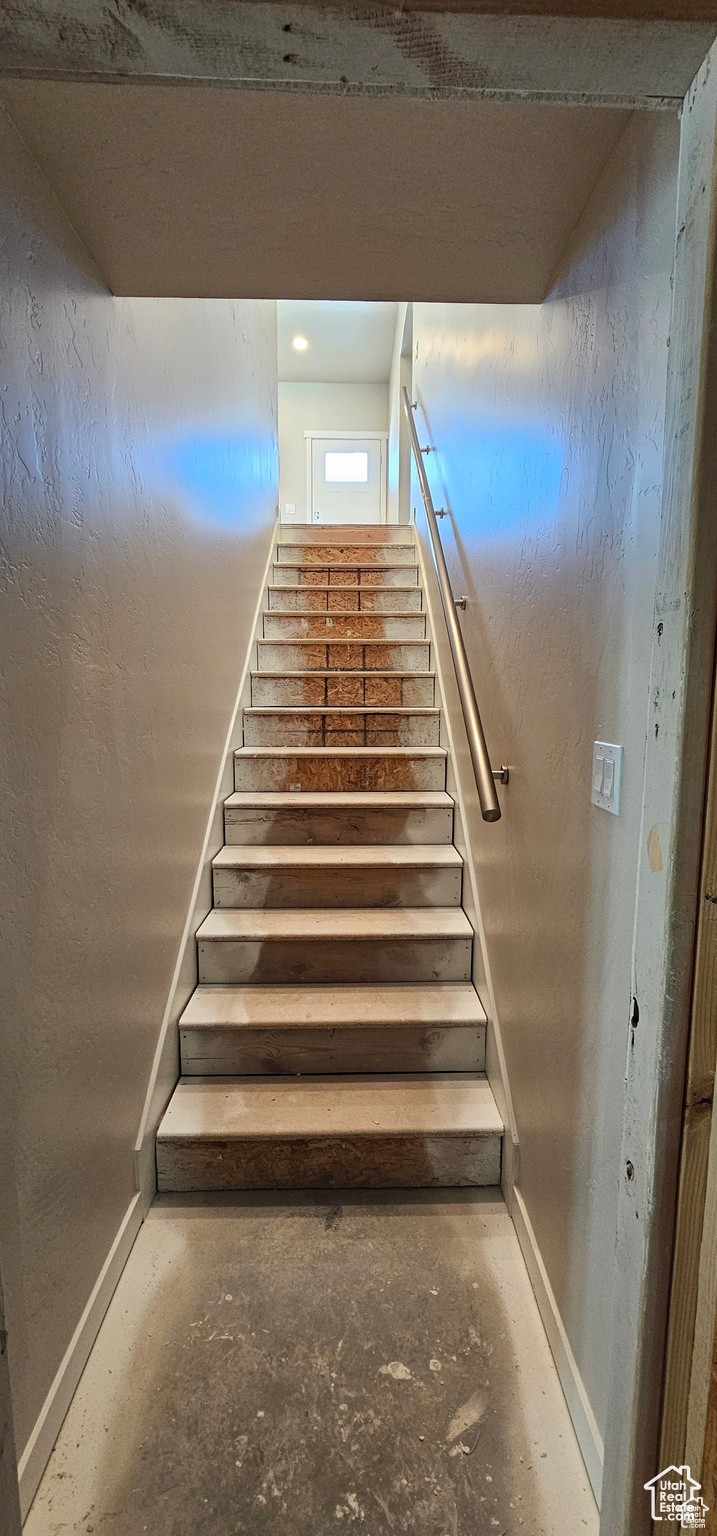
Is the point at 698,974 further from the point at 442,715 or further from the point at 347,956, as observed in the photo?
the point at 442,715

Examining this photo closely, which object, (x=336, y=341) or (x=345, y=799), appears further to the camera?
(x=336, y=341)

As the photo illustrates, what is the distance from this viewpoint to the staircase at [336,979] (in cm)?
165

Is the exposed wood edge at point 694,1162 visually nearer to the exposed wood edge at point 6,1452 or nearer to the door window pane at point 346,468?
the exposed wood edge at point 6,1452

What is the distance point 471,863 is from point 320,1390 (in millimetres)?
1276

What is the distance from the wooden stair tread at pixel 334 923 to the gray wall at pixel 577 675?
0.22m

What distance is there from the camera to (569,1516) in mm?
1040

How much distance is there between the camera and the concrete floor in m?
1.05

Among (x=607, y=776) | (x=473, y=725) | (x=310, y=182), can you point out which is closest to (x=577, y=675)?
(x=607, y=776)

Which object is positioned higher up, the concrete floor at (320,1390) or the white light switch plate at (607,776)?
the white light switch plate at (607,776)

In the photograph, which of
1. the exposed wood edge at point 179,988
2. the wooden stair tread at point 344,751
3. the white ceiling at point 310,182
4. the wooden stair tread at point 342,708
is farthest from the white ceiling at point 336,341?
the white ceiling at point 310,182

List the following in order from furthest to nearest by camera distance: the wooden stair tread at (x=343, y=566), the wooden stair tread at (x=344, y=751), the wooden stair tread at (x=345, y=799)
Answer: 1. the wooden stair tread at (x=343, y=566)
2. the wooden stair tread at (x=344, y=751)
3. the wooden stair tread at (x=345, y=799)

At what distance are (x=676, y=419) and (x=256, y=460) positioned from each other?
309 cm

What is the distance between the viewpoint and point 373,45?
63cm

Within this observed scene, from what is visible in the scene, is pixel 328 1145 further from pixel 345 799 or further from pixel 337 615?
pixel 337 615
